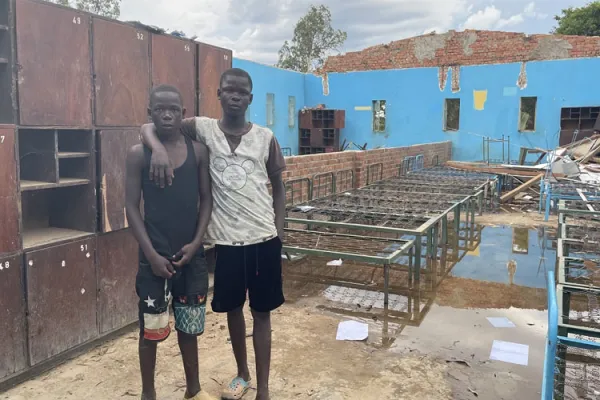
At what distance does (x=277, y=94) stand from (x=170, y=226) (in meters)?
15.4

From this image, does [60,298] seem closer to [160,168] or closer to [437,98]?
[160,168]

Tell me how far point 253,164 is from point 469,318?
2.78 metres

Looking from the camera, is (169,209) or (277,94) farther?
(277,94)

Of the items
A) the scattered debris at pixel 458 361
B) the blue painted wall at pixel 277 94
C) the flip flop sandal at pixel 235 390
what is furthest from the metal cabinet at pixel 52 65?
the blue painted wall at pixel 277 94

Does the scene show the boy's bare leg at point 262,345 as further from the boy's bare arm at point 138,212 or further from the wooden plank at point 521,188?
the wooden plank at point 521,188

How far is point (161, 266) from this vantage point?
236 cm

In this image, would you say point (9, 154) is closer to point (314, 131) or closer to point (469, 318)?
point (469, 318)

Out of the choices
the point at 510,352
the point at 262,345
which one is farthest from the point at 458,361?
the point at 262,345

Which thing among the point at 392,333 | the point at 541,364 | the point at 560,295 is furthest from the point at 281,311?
the point at 560,295

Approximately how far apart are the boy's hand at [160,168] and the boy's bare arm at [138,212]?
73 millimetres

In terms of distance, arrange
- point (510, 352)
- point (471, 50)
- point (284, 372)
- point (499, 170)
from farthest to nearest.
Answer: point (471, 50) < point (499, 170) < point (510, 352) < point (284, 372)

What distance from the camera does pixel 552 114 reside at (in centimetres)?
1502

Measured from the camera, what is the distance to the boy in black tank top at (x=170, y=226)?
240 centimetres

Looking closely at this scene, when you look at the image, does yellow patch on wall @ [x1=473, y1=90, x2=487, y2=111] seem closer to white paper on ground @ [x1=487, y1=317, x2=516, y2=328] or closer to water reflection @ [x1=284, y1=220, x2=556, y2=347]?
water reflection @ [x1=284, y1=220, x2=556, y2=347]
